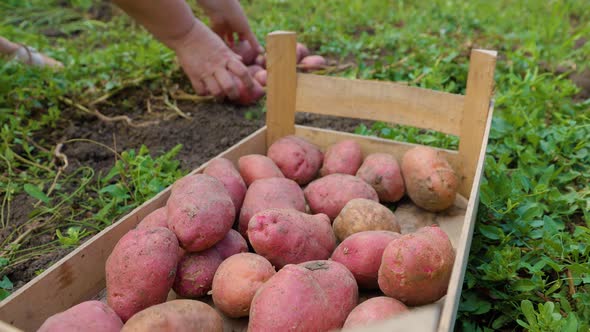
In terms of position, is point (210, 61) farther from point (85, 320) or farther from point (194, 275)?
point (85, 320)

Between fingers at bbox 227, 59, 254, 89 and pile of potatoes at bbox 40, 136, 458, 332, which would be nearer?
pile of potatoes at bbox 40, 136, 458, 332

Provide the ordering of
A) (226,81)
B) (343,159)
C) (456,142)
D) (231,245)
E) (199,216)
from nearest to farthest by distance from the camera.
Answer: (199,216), (231,245), (343,159), (456,142), (226,81)

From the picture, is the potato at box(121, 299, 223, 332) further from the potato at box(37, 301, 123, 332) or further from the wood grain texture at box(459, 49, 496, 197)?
the wood grain texture at box(459, 49, 496, 197)

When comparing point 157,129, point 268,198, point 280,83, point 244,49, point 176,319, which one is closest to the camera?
point 176,319

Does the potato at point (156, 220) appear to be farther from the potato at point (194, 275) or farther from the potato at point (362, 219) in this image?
the potato at point (362, 219)

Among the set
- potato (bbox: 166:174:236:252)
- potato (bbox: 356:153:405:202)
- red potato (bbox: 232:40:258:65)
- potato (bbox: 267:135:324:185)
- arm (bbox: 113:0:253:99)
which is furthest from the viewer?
red potato (bbox: 232:40:258:65)

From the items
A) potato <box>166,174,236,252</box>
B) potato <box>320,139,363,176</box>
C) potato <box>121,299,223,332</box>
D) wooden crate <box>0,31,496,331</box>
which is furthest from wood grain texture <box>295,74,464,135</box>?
potato <box>121,299,223,332</box>

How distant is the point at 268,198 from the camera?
1388 millimetres

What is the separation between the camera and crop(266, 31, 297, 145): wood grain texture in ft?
5.88

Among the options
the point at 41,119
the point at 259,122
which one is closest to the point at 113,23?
the point at 41,119

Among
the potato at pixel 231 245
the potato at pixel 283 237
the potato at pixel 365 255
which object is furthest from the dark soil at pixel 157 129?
the potato at pixel 365 255

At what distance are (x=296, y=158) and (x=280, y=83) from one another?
0.34 m

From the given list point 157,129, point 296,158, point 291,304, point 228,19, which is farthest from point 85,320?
point 228,19

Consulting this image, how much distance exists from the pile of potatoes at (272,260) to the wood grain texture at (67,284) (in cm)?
8
